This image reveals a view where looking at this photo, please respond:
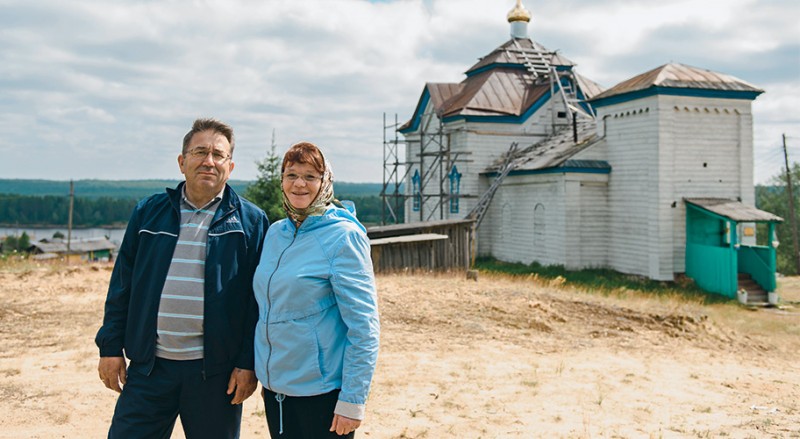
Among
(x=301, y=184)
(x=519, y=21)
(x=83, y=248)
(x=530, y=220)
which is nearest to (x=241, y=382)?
(x=301, y=184)

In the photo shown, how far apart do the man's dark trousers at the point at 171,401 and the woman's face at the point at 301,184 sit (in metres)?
1.01

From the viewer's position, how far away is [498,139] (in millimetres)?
26406

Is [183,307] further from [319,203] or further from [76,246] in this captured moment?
[76,246]

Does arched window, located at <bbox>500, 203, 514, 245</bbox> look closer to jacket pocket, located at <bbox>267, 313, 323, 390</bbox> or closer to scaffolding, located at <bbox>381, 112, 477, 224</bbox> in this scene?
scaffolding, located at <bbox>381, 112, 477, 224</bbox>

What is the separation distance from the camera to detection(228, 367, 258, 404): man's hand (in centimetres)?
344

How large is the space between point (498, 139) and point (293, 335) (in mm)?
23961

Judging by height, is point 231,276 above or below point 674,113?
below

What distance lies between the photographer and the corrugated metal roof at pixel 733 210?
17.0m

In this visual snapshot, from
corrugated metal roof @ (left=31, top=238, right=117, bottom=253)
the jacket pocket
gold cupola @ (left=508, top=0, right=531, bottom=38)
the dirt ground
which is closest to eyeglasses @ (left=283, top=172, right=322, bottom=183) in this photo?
the jacket pocket

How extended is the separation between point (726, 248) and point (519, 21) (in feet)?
52.8

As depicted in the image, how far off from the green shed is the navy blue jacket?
53.7 feet

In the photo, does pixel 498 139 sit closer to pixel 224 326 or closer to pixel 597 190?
pixel 597 190

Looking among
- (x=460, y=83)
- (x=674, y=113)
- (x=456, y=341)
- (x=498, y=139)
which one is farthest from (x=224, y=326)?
(x=460, y=83)

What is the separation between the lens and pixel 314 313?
123 inches
